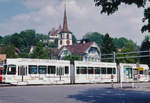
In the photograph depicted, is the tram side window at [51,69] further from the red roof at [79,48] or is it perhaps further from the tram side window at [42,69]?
the red roof at [79,48]

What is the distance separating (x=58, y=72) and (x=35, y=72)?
3203 mm

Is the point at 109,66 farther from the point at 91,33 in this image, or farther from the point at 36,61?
the point at 91,33

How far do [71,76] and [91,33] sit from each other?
14691cm

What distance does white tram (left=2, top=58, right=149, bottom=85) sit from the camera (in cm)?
2820

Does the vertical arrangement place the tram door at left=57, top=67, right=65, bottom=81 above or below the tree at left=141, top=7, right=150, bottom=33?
below

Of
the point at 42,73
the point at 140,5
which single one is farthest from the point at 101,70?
the point at 140,5

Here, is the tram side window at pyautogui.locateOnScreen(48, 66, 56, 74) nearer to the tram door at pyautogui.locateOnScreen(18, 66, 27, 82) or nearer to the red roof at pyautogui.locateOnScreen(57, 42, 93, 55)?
the tram door at pyautogui.locateOnScreen(18, 66, 27, 82)

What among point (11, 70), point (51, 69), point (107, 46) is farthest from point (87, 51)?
point (11, 70)

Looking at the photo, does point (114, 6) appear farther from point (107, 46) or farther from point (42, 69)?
point (107, 46)

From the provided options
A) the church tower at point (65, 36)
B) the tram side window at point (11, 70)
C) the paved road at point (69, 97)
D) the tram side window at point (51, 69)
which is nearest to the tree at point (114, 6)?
the paved road at point (69, 97)

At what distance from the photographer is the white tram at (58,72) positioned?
2820 centimetres

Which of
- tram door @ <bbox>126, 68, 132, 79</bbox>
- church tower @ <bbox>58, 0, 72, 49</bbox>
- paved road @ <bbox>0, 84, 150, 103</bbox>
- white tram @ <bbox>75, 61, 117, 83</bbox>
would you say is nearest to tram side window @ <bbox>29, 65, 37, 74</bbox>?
white tram @ <bbox>75, 61, 117, 83</bbox>

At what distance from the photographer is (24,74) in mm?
28609

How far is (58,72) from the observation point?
104ft
